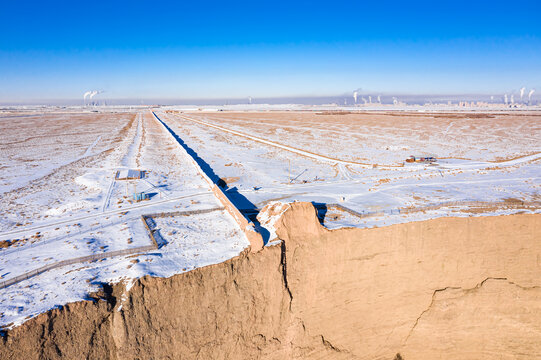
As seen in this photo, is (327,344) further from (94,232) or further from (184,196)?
(184,196)

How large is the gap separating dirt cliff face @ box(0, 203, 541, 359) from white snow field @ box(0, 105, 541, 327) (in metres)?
1.24

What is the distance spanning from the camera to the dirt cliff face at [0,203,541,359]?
1216 centimetres

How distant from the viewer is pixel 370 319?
53.8 feet

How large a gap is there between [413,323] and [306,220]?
863cm

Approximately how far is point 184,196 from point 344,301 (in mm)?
14097

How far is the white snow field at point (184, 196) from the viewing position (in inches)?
554

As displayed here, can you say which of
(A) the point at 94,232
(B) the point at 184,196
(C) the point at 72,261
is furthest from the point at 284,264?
(B) the point at 184,196

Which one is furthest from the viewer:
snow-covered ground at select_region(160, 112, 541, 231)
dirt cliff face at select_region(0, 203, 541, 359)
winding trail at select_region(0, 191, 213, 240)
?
snow-covered ground at select_region(160, 112, 541, 231)

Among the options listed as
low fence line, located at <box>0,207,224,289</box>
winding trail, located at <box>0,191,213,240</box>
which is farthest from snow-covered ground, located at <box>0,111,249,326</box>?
low fence line, located at <box>0,207,224,289</box>

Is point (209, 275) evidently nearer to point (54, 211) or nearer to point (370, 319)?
point (370, 319)

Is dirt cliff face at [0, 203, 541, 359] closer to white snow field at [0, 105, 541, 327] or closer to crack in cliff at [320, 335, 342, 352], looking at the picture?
crack in cliff at [320, 335, 342, 352]

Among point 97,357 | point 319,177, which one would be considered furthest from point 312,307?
point 319,177

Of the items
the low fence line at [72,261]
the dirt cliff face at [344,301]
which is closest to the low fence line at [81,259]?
the low fence line at [72,261]

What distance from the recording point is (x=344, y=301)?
1594cm
